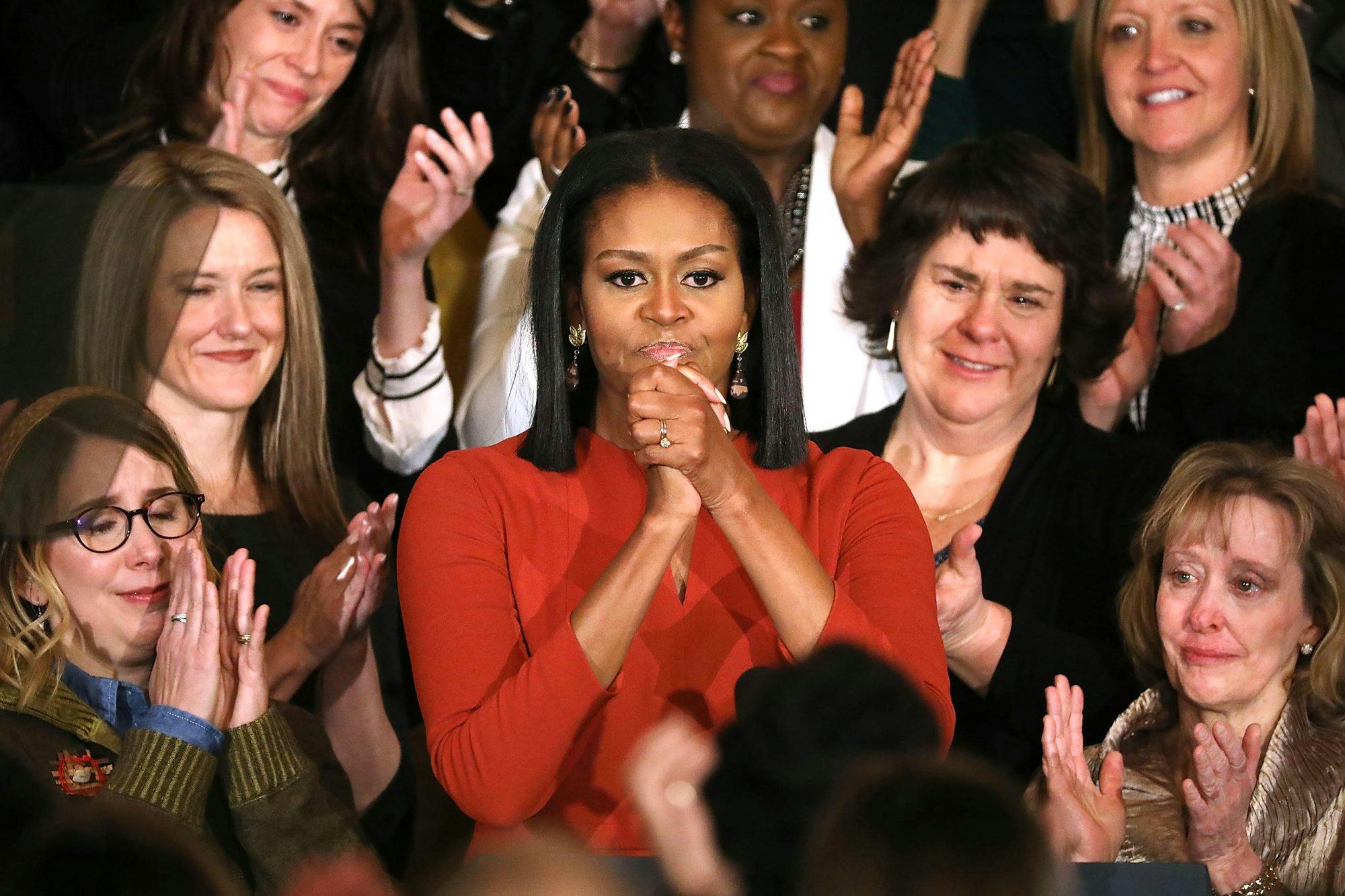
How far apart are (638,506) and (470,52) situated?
55.1 inches

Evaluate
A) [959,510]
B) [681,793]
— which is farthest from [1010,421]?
[681,793]

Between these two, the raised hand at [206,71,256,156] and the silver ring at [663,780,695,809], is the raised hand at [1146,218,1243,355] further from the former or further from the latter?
the silver ring at [663,780,695,809]

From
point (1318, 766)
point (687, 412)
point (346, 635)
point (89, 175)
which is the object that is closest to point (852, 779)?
point (687, 412)

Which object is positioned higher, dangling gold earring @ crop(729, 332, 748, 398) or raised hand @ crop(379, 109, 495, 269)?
raised hand @ crop(379, 109, 495, 269)

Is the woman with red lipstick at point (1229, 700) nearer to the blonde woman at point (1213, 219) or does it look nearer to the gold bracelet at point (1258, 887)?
→ the gold bracelet at point (1258, 887)

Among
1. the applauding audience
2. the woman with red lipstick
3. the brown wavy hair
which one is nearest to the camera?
the woman with red lipstick

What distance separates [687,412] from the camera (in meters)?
1.69

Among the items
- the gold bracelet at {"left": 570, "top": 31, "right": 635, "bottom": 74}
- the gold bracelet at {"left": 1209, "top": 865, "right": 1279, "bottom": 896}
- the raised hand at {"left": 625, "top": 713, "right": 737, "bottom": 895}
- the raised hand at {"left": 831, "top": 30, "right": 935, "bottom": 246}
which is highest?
the gold bracelet at {"left": 570, "top": 31, "right": 635, "bottom": 74}

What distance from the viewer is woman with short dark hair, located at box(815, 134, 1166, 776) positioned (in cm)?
256

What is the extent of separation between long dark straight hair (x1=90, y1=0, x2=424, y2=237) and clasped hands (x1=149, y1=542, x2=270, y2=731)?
0.99m

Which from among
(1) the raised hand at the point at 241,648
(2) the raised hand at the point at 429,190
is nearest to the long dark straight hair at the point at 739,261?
(1) the raised hand at the point at 241,648

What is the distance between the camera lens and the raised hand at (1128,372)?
2924mm

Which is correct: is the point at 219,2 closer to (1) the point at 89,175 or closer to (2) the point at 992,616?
(1) the point at 89,175

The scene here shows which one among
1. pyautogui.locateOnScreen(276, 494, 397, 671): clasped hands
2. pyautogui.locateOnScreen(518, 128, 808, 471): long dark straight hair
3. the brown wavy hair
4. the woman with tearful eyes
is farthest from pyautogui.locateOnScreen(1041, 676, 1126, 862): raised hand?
pyautogui.locateOnScreen(276, 494, 397, 671): clasped hands
